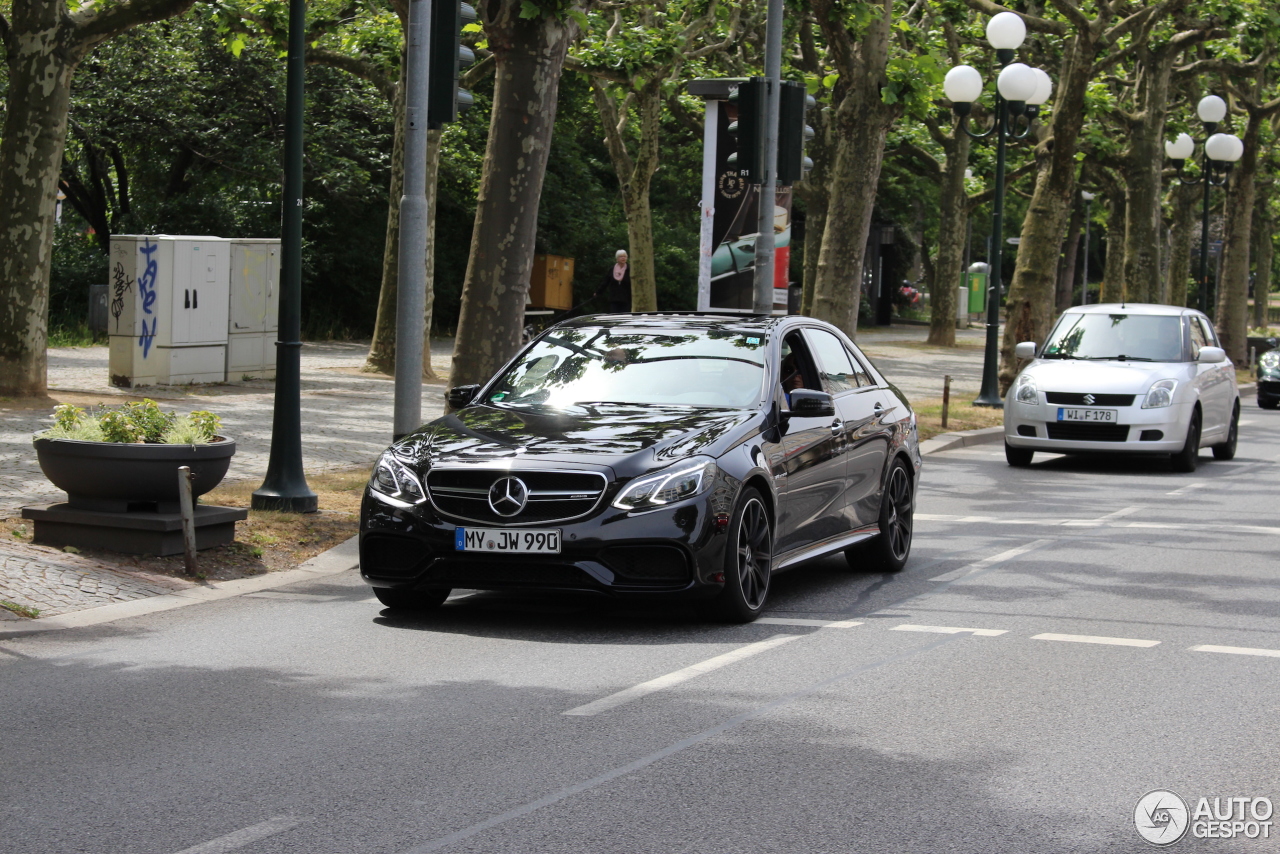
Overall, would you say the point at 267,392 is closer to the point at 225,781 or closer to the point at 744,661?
the point at 744,661

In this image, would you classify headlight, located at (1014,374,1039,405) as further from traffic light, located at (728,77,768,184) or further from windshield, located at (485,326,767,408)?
Answer: windshield, located at (485,326,767,408)

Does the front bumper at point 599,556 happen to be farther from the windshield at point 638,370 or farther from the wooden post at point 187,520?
the wooden post at point 187,520

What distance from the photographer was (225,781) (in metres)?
5.58

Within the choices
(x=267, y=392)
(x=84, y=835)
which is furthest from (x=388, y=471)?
(x=267, y=392)

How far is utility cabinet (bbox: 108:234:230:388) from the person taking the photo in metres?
21.8

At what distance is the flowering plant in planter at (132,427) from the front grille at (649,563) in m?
3.24

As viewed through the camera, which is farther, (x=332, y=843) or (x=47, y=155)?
(x=47, y=155)

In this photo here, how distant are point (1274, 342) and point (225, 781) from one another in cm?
2733

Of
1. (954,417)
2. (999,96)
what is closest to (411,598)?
(954,417)

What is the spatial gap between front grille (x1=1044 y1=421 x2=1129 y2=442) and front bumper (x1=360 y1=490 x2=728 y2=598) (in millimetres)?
10082

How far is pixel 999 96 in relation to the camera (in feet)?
79.1

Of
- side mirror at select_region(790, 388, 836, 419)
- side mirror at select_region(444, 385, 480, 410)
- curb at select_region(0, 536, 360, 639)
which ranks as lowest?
Result: curb at select_region(0, 536, 360, 639)

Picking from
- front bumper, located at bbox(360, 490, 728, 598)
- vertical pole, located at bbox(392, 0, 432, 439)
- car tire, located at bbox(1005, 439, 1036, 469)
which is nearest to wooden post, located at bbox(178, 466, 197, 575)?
front bumper, located at bbox(360, 490, 728, 598)
